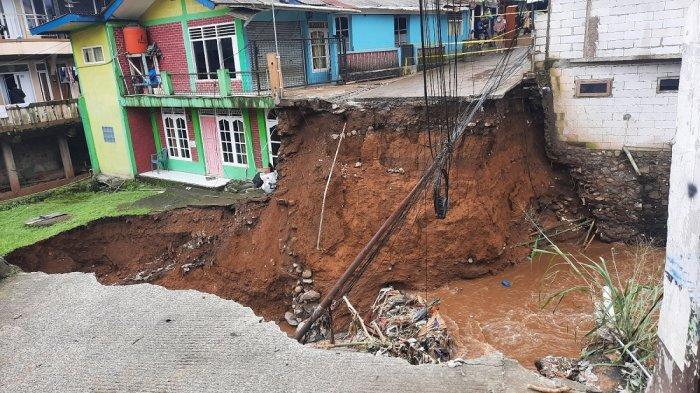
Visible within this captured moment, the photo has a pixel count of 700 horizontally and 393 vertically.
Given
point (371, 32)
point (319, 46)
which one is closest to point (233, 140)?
point (319, 46)

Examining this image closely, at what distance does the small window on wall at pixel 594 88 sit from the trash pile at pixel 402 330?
22.1 feet

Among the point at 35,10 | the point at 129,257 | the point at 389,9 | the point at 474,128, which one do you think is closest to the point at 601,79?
the point at 474,128

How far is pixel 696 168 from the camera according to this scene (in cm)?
286

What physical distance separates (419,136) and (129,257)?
363 inches

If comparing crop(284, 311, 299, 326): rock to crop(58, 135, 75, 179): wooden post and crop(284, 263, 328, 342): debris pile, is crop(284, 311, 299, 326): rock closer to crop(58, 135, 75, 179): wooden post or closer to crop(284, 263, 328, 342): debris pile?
crop(284, 263, 328, 342): debris pile

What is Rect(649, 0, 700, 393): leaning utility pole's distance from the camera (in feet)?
9.43

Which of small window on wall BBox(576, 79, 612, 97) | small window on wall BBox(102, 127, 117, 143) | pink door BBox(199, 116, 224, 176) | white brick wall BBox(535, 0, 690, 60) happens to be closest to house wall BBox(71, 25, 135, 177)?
small window on wall BBox(102, 127, 117, 143)

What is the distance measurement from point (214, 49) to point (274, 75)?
349cm

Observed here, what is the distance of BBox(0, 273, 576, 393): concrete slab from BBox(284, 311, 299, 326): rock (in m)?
6.01

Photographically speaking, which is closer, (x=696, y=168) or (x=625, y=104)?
(x=696, y=168)

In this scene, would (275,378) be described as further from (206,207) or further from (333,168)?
(206,207)

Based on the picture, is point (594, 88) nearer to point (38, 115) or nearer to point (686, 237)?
point (686, 237)

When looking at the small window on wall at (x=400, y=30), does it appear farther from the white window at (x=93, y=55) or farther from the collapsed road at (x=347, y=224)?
the white window at (x=93, y=55)

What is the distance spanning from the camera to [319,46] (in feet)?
55.6
